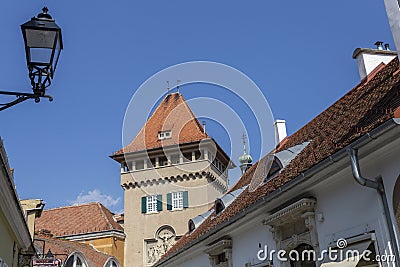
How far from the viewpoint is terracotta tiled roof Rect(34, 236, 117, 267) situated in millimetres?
36531

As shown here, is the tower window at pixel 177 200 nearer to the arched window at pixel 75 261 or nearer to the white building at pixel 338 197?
the arched window at pixel 75 261

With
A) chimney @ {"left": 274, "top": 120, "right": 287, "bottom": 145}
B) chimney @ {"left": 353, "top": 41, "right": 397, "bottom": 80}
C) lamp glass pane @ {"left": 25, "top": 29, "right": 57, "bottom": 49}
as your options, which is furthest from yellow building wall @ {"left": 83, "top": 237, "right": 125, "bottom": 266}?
lamp glass pane @ {"left": 25, "top": 29, "right": 57, "bottom": 49}

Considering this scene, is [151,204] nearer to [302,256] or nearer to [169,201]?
[169,201]

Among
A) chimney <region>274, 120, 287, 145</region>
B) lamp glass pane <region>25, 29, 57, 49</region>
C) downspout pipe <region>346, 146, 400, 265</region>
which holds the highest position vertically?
chimney <region>274, 120, 287, 145</region>

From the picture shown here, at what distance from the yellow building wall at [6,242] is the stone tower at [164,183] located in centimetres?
2764

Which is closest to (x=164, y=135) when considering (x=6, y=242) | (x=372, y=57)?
(x=372, y=57)

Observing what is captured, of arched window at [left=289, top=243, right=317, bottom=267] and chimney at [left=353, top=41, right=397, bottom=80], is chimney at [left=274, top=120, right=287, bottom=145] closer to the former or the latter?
chimney at [left=353, top=41, right=397, bottom=80]

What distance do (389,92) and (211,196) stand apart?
33.5 meters

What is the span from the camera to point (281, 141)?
55.4ft

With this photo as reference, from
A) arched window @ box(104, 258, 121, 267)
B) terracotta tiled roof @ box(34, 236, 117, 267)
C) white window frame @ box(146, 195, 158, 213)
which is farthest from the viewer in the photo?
white window frame @ box(146, 195, 158, 213)

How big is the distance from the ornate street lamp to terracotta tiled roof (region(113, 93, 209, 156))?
117ft

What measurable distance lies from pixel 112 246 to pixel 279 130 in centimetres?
2678

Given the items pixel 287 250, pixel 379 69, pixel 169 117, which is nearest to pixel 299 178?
pixel 287 250

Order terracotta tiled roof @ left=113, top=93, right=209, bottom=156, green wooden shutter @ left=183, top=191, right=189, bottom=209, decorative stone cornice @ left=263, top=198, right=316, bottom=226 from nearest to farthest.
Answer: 1. decorative stone cornice @ left=263, top=198, right=316, bottom=226
2. green wooden shutter @ left=183, top=191, right=189, bottom=209
3. terracotta tiled roof @ left=113, top=93, right=209, bottom=156
